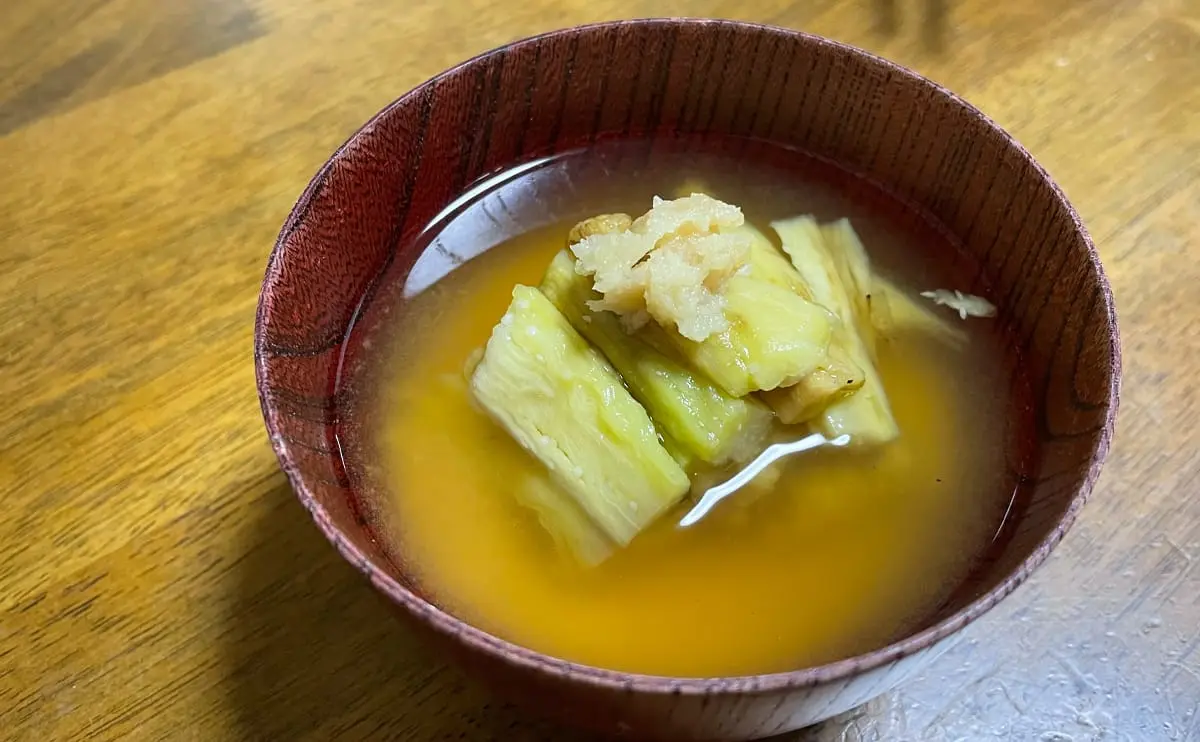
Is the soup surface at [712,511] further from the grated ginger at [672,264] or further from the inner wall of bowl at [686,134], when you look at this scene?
the grated ginger at [672,264]

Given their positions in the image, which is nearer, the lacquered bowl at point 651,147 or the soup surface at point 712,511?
the lacquered bowl at point 651,147

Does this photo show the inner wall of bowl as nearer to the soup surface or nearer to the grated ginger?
the soup surface

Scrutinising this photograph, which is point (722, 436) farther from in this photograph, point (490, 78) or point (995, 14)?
point (995, 14)

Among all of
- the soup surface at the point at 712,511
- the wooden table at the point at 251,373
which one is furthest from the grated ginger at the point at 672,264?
the wooden table at the point at 251,373

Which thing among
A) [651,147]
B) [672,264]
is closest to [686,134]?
[651,147]

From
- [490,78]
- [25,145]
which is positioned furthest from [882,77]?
[25,145]

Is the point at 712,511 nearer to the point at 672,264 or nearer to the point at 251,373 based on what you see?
the point at 672,264
